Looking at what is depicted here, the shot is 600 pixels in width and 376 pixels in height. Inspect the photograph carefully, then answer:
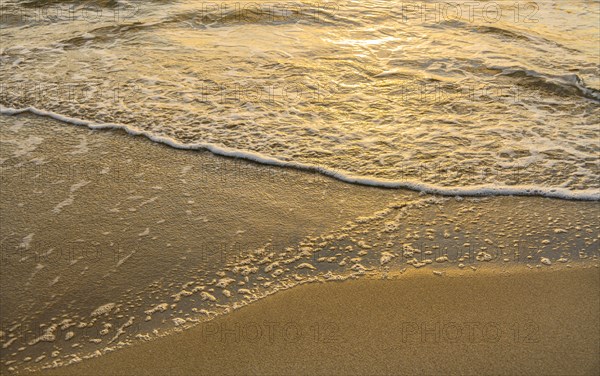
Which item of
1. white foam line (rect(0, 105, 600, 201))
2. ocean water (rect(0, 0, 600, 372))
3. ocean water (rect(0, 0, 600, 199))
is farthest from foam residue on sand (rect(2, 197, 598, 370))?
ocean water (rect(0, 0, 600, 199))

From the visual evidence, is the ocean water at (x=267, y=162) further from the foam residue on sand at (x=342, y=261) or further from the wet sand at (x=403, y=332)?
the wet sand at (x=403, y=332)

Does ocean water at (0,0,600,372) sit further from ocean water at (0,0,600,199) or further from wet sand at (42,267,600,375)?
wet sand at (42,267,600,375)

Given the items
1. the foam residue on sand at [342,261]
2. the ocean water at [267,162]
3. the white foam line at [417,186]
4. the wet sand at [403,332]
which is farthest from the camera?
the white foam line at [417,186]

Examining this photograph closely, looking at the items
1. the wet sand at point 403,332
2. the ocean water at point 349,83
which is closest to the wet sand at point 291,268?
the wet sand at point 403,332

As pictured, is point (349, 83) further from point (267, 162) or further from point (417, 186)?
point (417, 186)

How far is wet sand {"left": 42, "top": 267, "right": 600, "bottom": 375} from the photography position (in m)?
2.74

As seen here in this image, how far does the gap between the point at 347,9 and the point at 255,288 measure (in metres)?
6.41

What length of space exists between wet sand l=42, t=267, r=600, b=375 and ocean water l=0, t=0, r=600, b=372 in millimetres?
136

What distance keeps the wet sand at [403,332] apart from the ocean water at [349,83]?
1.11 metres

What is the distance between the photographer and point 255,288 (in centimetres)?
329

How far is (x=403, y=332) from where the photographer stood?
294 centimetres

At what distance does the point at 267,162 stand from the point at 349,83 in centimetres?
188

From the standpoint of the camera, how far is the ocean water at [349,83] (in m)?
4.64

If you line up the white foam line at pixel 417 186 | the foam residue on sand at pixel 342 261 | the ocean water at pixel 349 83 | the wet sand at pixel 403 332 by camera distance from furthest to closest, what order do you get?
the ocean water at pixel 349 83
the white foam line at pixel 417 186
the foam residue on sand at pixel 342 261
the wet sand at pixel 403 332
